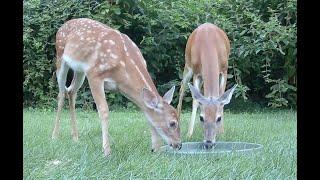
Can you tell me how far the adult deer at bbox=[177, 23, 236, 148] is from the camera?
507 cm

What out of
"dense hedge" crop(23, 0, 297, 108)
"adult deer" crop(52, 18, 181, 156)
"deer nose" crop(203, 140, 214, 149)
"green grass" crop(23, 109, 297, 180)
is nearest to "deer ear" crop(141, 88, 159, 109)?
"adult deer" crop(52, 18, 181, 156)

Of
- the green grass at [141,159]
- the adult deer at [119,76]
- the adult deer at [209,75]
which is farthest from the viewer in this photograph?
the adult deer at [209,75]

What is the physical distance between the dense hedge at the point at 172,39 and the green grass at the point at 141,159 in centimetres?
325

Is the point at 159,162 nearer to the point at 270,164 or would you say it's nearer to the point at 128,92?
the point at 270,164

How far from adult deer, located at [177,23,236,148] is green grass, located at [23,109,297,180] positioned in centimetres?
48

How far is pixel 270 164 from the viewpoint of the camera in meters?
3.72

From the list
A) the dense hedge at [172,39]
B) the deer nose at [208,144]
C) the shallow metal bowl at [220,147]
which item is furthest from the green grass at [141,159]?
the dense hedge at [172,39]

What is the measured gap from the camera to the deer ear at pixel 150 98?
4652 millimetres

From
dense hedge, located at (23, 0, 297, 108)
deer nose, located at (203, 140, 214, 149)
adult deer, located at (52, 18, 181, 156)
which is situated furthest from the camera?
dense hedge, located at (23, 0, 297, 108)

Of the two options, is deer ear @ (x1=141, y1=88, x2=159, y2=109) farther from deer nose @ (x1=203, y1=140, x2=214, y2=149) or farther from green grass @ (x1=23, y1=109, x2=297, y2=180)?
deer nose @ (x1=203, y1=140, x2=214, y2=149)

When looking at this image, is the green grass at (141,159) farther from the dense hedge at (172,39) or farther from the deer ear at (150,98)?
the dense hedge at (172,39)

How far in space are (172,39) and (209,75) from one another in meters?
4.06

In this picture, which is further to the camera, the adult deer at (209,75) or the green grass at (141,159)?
the adult deer at (209,75)
